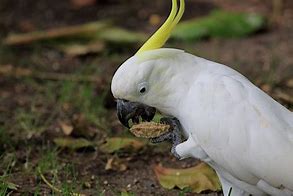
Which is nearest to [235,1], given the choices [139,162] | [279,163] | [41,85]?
[41,85]

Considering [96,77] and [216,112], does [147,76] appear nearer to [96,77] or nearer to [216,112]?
[216,112]

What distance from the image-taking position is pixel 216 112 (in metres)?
2.67

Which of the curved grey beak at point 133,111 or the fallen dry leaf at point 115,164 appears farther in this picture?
the fallen dry leaf at point 115,164

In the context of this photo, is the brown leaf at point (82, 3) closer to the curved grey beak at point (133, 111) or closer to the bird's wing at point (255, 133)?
the curved grey beak at point (133, 111)

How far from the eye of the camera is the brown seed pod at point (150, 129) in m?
2.94

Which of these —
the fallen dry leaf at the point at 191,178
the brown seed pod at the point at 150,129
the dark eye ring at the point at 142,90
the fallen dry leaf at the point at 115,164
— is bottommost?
the fallen dry leaf at the point at 115,164

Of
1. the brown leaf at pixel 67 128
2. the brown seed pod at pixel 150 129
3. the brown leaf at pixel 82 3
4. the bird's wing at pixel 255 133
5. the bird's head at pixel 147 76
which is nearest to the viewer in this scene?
the bird's wing at pixel 255 133

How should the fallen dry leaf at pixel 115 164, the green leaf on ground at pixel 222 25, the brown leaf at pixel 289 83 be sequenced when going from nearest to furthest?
the fallen dry leaf at pixel 115 164 → the brown leaf at pixel 289 83 → the green leaf on ground at pixel 222 25

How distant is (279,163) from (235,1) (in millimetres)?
3760

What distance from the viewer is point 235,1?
20.3 ft

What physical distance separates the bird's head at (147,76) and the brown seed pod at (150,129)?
0.31ft

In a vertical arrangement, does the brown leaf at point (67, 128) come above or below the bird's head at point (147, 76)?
below

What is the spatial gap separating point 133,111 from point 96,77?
5.62 ft

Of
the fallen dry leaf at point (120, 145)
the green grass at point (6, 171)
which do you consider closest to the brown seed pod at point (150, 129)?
the green grass at point (6, 171)
